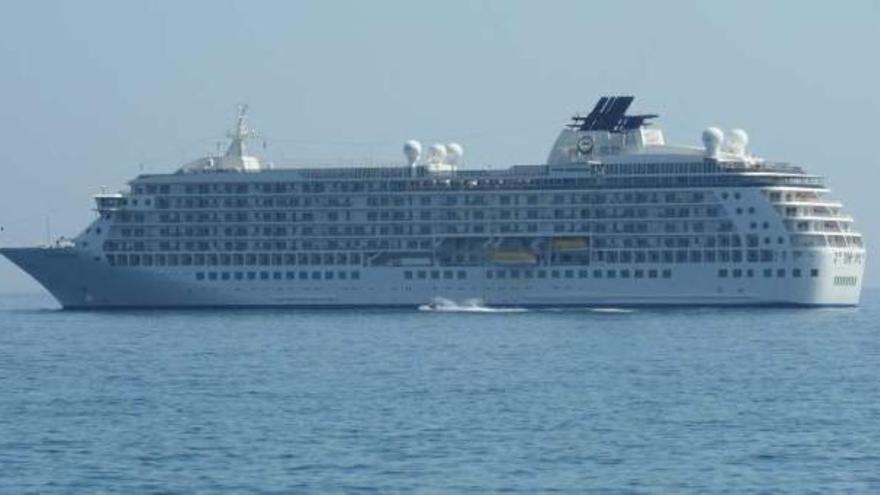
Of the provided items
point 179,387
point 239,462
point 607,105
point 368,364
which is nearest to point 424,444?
point 239,462

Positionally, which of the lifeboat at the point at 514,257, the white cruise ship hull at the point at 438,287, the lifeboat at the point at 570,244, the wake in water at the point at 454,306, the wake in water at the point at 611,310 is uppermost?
the lifeboat at the point at 570,244

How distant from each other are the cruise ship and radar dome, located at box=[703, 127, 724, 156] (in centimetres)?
11

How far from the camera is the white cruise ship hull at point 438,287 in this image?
125 metres

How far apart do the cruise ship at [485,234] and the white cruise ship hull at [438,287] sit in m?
0.08

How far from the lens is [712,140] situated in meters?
129

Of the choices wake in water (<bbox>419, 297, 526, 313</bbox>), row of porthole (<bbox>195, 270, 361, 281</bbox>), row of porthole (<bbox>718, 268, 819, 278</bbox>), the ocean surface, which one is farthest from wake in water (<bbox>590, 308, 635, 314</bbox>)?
the ocean surface

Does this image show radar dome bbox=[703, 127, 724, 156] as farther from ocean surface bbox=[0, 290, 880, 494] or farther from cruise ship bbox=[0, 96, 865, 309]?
ocean surface bbox=[0, 290, 880, 494]

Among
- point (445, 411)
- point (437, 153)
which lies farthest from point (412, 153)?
point (445, 411)

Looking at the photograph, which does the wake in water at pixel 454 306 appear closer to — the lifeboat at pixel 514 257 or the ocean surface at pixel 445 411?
the lifeboat at pixel 514 257

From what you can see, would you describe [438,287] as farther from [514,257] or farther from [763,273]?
[763,273]

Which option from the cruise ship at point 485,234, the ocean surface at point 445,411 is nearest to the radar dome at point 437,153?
the cruise ship at point 485,234

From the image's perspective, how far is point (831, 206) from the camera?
423ft

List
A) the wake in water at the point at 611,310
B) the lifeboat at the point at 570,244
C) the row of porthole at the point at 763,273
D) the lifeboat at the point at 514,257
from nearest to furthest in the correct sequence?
the wake in water at the point at 611,310 < the row of porthole at the point at 763,273 < the lifeboat at the point at 570,244 < the lifeboat at the point at 514,257

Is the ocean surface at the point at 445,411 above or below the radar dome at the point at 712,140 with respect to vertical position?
below
